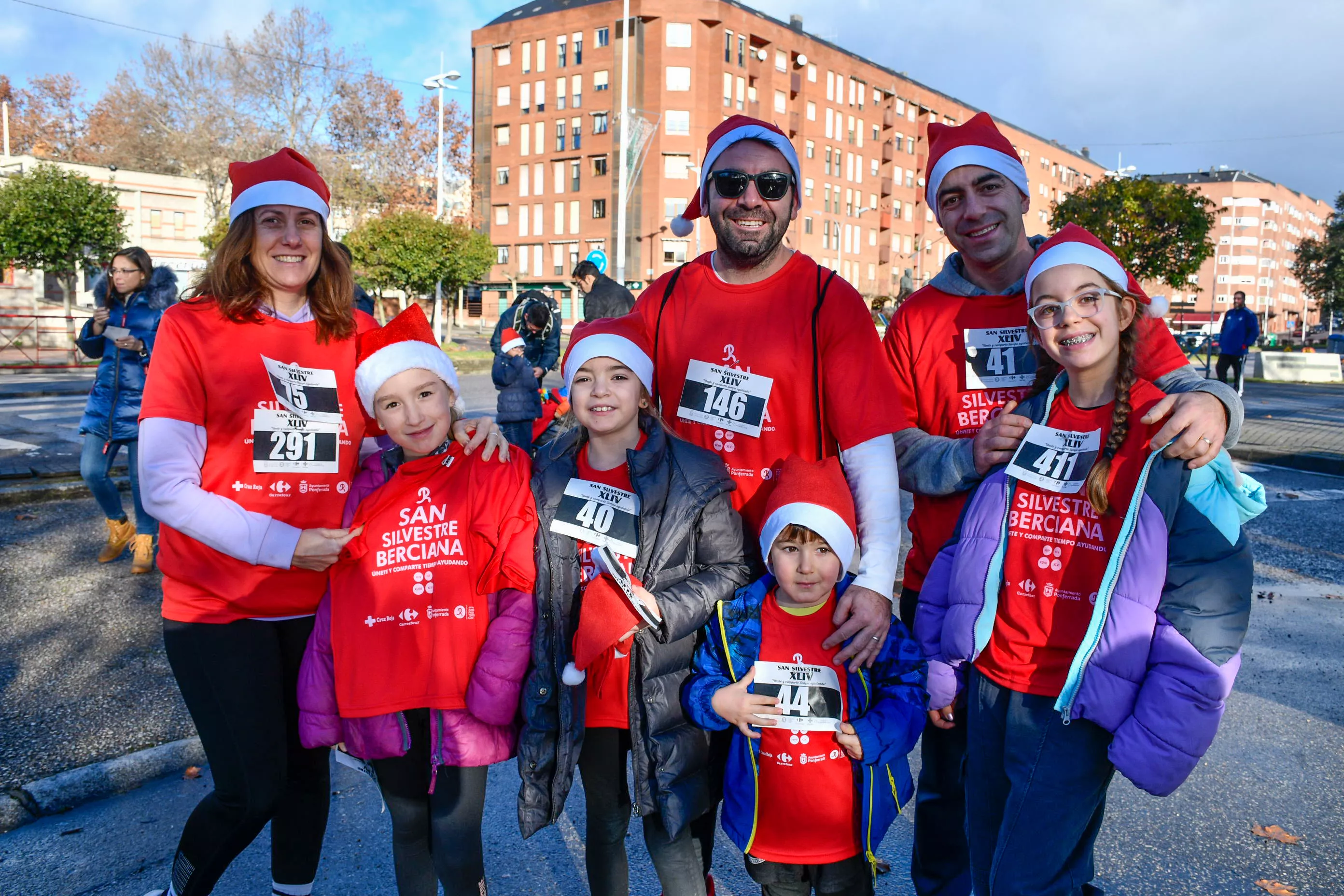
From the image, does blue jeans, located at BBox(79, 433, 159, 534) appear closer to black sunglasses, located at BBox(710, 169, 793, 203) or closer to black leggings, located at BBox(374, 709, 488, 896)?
black leggings, located at BBox(374, 709, 488, 896)

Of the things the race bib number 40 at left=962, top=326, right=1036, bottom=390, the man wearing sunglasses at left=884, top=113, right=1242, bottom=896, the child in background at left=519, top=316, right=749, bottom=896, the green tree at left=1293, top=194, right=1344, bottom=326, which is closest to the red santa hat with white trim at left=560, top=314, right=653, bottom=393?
the child in background at left=519, top=316, right=749, bottom=896

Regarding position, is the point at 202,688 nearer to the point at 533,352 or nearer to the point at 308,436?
the point at 308,436

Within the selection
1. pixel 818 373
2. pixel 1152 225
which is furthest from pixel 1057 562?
pixel 1152 225

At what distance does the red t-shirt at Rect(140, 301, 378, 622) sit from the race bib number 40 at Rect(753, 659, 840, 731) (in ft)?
4.33

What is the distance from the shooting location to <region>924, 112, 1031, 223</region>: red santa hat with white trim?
271 centimetres

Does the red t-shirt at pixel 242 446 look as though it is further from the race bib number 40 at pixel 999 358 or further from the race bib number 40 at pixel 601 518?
the race bib number 40 at pixel 999 358

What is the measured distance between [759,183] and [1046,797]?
5.82 ft

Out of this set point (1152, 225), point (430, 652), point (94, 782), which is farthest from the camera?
point (1152, 225)

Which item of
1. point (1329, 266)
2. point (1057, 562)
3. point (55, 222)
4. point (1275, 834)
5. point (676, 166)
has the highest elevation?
point (676, 166)

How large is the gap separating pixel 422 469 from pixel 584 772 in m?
0.96

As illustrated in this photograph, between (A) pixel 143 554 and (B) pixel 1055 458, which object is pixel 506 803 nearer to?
(B) pixel 1055 458

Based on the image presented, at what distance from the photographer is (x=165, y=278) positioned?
6477 millimetres

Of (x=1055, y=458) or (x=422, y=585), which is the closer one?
(x=1055, y=458)

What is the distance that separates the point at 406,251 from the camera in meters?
30.3
